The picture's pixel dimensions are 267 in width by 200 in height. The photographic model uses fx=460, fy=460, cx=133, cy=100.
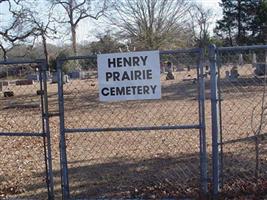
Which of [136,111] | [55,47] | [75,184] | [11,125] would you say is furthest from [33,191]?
[55,47]

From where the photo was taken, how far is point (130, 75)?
553cm

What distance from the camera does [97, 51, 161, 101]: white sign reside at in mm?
5484

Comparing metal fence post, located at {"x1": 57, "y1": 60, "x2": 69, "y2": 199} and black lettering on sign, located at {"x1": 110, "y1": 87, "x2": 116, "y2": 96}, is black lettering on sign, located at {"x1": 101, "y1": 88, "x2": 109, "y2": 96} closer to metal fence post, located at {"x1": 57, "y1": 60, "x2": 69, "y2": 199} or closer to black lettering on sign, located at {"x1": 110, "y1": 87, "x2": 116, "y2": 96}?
black lettering on sign, located at {"x1": 110, "y1": 87, "x2": 116, "y2": 96}

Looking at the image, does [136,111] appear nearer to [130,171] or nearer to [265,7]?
[130,171]

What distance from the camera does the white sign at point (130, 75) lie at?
5484mm

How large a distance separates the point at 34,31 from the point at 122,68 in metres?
29.3

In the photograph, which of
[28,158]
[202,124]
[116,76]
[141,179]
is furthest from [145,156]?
[116,76]

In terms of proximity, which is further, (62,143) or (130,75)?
(62,143)

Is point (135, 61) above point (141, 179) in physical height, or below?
above

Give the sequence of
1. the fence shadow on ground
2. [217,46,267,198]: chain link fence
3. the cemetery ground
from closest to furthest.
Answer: [217,46,267,198]: chain link fence → the fence shadow on ground → the cemetery ground

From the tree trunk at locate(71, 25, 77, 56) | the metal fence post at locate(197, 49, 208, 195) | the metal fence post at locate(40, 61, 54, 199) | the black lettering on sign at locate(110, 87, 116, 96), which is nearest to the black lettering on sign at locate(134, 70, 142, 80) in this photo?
the black lettering on sign at locate(110, 87, 116, 96)

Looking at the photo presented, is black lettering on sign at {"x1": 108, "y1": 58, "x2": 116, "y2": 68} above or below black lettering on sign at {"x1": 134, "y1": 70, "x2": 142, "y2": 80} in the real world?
above

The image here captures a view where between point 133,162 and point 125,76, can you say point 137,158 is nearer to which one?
point 133,162

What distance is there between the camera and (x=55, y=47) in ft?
226
